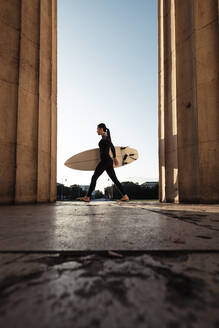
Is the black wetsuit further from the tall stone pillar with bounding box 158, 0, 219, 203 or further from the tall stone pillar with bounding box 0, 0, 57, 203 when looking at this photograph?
the tall stone pillar with bounding box 158, 0, 219, 203

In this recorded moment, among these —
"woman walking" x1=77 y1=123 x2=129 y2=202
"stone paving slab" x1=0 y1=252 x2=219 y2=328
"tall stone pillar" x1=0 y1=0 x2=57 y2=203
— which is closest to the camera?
"stone paving slab" x1=0 y1=252 x2=219 y2=328

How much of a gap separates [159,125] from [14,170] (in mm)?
4488

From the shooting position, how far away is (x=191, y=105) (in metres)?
5.39

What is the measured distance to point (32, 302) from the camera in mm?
450

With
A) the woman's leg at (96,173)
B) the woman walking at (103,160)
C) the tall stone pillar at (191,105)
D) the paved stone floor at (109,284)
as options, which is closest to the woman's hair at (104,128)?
the woman walking at (103,160)

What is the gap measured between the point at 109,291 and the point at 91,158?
16.7m

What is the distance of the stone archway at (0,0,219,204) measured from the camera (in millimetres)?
4758

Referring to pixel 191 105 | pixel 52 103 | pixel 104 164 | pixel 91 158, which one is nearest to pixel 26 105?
pixel 52 103

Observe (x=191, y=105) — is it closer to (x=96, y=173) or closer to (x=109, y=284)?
(x=96, y=173)

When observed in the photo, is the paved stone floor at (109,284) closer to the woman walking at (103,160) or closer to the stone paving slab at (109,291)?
the stone paving slab at (109,291)

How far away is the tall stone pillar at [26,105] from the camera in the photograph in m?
4.65

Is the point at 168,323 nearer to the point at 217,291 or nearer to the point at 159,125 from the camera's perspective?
the point at 217,291

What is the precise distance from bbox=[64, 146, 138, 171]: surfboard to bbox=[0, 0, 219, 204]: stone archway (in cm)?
1106

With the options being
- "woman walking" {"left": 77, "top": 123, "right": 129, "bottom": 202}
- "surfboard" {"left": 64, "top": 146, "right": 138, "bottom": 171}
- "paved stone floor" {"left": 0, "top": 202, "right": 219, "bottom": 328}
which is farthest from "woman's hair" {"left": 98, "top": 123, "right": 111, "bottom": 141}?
"surfboard" {"left": 64, "top": 146, "right": 138, "bottom": 171}
